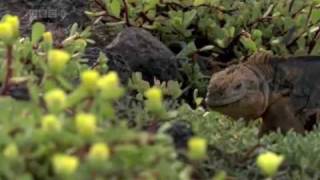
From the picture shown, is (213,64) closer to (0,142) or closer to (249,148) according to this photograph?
(249,148)

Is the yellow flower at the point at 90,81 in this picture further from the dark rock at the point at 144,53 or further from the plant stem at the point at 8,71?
the dark rock at the point at 144,53

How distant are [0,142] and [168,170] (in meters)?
0.32

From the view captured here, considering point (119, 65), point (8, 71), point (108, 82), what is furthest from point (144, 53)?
point (108, 82)

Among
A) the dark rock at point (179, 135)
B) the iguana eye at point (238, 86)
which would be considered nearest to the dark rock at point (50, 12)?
the iguana eye at point (238, 86)

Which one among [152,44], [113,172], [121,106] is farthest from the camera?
[152,44]

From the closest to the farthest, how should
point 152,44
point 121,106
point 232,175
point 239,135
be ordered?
point 232,175, point 121,106, point 239,135, point 152,44

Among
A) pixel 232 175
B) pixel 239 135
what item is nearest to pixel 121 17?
pixel 239 135

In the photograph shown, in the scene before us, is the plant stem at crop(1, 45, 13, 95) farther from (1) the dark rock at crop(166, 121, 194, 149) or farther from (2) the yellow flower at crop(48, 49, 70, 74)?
(1) the dark rock at crop(166, 121, 194, 149)

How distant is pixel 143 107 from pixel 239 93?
692 millimetres

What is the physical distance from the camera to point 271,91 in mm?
3939

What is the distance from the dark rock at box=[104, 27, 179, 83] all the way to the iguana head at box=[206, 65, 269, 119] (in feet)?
1.27

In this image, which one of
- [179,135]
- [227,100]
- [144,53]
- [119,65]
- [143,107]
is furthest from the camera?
[144,53]

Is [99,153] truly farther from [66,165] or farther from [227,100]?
[227,100]

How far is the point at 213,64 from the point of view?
14.9ft
